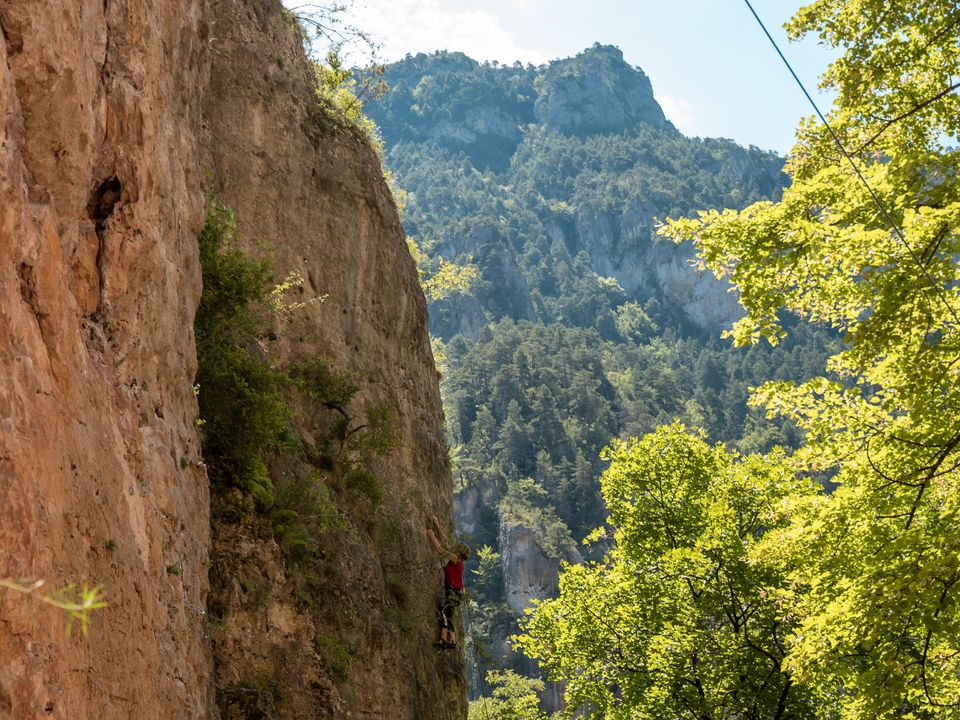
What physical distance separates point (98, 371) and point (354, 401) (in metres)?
7.67

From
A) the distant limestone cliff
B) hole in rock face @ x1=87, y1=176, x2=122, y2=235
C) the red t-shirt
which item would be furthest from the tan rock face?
the distant limestone cliff

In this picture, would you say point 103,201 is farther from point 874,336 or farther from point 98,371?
point 874,336

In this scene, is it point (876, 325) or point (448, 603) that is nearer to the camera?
point (876, 325)

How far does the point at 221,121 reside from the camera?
12078 millimetres

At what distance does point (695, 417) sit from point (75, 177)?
109 meters

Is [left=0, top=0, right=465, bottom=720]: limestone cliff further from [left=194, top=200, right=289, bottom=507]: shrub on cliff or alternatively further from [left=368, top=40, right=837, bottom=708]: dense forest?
[left=368, top=40, right=837, bottom=708]: dense forest

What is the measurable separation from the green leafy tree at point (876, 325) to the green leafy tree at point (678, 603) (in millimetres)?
2902

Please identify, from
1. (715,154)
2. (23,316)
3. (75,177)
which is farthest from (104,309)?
(715,154)

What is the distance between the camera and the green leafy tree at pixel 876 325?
667 centimetres

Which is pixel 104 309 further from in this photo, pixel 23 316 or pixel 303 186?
pixel 303 186

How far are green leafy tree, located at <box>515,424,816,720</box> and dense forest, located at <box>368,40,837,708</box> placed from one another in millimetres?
1863

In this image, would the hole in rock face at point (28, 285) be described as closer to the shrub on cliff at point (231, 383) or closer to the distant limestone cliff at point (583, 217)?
the shrub on cliff at point (231, 383)

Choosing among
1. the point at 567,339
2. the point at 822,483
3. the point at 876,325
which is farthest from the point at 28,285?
the point at 567,339

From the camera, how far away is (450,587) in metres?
12.8
